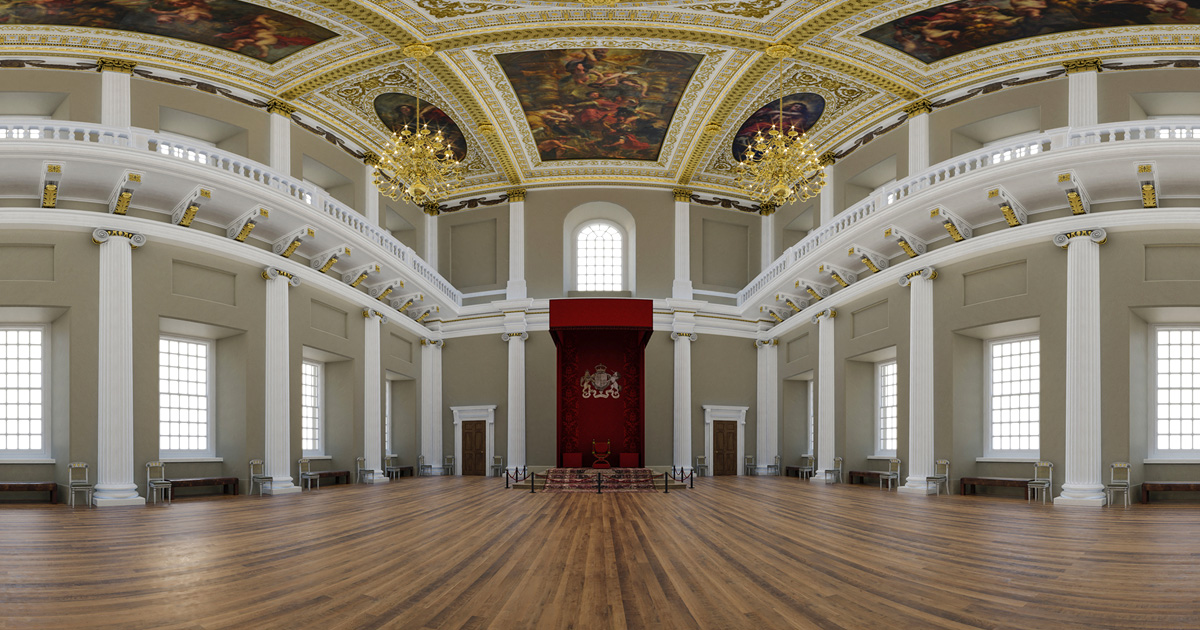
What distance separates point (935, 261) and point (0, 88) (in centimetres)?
1756

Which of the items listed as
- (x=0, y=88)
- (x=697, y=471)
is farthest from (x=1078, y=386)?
(x=0, y=88)

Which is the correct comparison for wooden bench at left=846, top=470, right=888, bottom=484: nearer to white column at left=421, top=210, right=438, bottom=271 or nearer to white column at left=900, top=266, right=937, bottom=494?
white column at left=900, top=266, right=937, bottom=494

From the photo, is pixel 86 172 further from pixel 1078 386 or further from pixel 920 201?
pixel 1078 386

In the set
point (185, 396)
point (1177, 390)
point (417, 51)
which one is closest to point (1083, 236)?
point (1177, 390)

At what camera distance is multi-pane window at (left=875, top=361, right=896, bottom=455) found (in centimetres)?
1859

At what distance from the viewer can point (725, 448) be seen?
23.8 meters

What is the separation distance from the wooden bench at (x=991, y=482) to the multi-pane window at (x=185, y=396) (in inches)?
575

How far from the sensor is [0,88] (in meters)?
13.4

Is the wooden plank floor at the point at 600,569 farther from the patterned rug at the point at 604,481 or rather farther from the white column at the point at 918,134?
the white column at the point at 918,134

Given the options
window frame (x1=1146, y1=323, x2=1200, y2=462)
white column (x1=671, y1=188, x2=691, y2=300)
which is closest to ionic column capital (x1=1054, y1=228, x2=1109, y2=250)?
window frame (x1=1146, y1=323, x2=1200, y2=462)

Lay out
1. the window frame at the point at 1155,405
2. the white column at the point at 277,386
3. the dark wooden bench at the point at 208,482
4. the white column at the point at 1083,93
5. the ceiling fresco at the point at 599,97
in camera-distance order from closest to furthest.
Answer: the window frame at the point at 1155,405
the dark wooden bench at the point at 208,482
the white column at the point at 1083,93
the white column at the point at 277,386
the ceiling fresco at the point at 599,97

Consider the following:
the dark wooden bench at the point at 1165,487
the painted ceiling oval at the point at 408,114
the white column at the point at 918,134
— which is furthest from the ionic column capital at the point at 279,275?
the dark wooden bench at the point at 1165,487

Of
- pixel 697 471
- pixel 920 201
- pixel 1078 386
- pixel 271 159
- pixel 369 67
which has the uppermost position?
pixel 369 67

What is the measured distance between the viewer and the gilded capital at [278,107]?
55.0 ft
